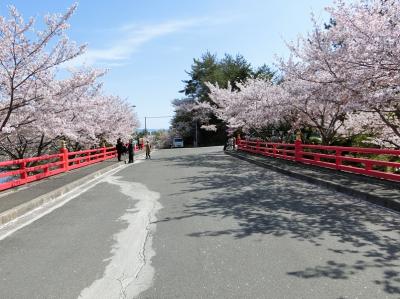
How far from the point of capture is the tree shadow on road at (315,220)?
16.1 ft

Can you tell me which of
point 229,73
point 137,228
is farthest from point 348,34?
point 229,73

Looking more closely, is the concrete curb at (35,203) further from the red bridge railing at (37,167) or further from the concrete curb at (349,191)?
the concrete curb at (349,191)

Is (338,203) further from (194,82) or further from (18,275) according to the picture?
(194,82)

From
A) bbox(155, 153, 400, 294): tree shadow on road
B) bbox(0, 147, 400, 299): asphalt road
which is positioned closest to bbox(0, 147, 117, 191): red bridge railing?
bbox(0, 147, 400, 299): asphalt road

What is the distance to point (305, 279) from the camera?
4477mm

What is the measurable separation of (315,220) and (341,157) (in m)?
7.41

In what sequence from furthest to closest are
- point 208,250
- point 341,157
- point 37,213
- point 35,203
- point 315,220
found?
point 341,157 → point 35,203 → point 37,213 → point 315,220 → point 208,250

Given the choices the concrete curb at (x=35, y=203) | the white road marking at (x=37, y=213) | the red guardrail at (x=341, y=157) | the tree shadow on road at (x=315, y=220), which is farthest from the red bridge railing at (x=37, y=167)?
the red guardrail at (x=341, y=157)

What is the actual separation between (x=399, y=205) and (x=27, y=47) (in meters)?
11.2

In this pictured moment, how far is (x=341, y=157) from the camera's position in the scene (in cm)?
1424

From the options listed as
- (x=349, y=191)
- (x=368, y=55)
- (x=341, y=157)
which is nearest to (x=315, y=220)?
(x=349, y=191)

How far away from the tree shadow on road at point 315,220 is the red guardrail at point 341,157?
1772 millimetres

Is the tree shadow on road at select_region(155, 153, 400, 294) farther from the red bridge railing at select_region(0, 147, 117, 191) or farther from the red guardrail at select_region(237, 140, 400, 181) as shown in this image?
the red bridge railing at select_region(0, 147, 117, 191)

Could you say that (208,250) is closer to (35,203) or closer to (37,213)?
(37,213)
